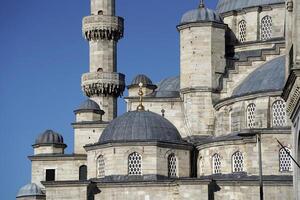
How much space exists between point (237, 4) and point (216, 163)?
13.0 m

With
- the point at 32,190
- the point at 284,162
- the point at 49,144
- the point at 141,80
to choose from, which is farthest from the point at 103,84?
the point at 284,162

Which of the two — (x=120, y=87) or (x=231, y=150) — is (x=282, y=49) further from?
(x=120, y=87)

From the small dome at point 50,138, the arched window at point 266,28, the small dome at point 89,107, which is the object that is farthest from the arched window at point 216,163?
the small dome at point 50,138

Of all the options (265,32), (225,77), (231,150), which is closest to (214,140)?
(231,150)

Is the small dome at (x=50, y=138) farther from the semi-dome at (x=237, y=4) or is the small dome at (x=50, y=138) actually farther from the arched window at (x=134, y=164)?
the arched window at (x=134, y=164)

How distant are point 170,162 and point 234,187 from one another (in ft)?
14.0

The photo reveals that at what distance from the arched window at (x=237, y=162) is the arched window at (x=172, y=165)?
2832 millimetres

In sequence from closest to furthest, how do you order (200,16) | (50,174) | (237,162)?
1. (237,162)
2. (200,16)
3. (50,174)

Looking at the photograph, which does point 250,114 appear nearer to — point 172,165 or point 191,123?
point 172,165

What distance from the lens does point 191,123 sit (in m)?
53.6

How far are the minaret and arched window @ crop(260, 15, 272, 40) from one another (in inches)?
353

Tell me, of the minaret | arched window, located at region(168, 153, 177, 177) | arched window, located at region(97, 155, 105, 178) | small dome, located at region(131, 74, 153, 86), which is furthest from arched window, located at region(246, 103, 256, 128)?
the minaret

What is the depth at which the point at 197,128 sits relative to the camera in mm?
53438

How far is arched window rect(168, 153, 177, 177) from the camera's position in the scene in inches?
1924
